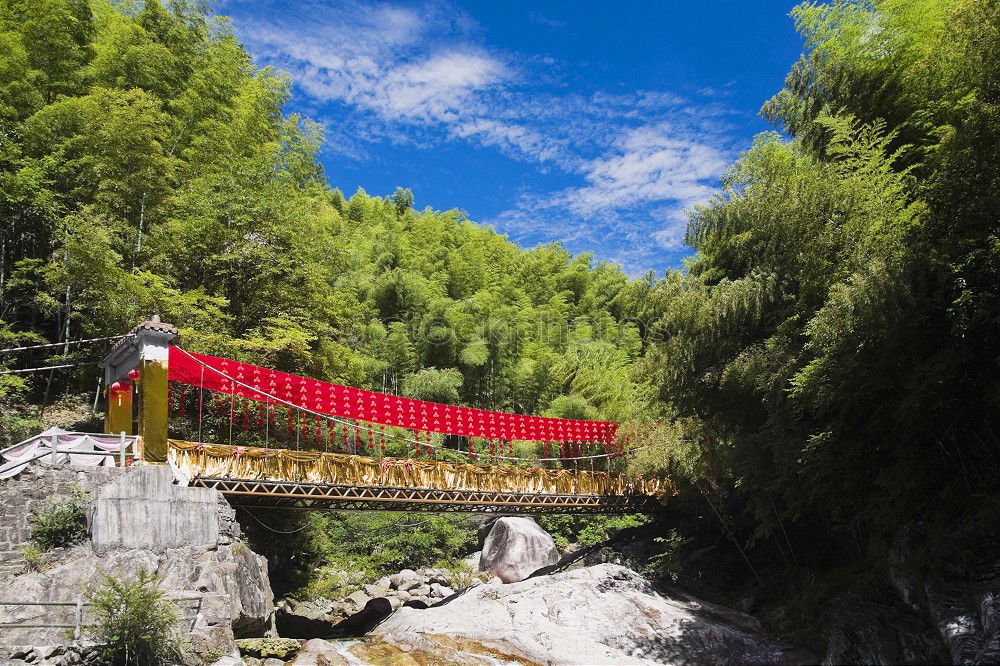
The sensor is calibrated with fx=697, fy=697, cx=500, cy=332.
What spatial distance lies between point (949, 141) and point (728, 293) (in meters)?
3.07

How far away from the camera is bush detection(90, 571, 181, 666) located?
5.33 meters

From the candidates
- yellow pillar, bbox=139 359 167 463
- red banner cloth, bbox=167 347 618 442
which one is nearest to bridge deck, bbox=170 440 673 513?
yellow pillar, bbox=139 359 167 463

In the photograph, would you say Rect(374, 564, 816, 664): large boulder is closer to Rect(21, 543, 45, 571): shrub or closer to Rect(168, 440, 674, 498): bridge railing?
Rect(168, 440, 674, 498): bridge railing

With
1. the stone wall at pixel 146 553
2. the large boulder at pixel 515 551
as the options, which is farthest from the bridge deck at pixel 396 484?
the large boulder at pixel 515 551

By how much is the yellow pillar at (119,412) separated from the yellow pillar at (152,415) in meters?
1.58

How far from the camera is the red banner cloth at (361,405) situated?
27.9 ft

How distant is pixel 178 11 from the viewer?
44.2ft

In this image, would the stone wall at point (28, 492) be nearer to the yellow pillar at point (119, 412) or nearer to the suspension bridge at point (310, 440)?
the suspension bridge at point (310, 440)

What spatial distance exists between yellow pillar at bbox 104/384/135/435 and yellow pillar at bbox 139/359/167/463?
158 centimetres

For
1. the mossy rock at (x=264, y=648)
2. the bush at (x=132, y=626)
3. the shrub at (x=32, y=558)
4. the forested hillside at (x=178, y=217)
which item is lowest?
the mossy rock at (x=264, y=648)

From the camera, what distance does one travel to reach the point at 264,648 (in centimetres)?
658

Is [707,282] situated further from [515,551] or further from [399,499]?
[515,551]

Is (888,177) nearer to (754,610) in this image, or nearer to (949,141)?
(949,141)

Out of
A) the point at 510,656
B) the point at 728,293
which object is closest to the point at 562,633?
the point at 510,656
